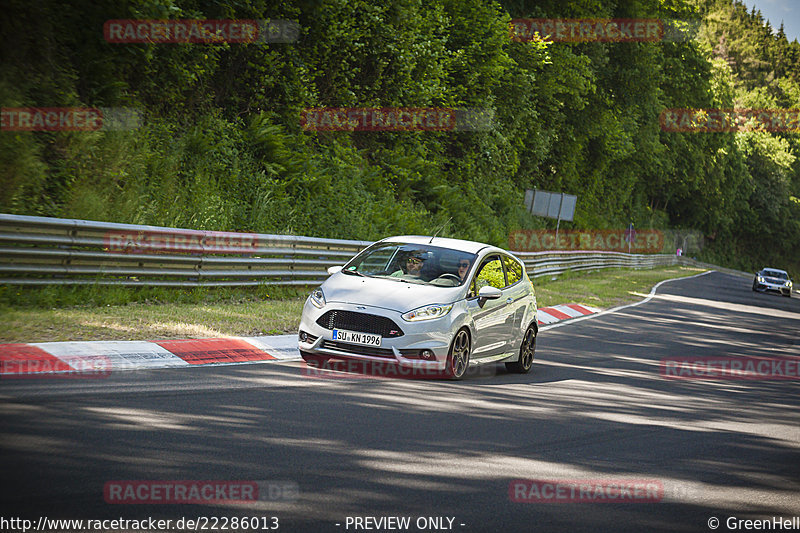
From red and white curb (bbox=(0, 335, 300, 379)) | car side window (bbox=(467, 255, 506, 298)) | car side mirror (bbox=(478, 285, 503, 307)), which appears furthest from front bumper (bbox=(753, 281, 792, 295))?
red and white curb (bbox=(0, 335, 300, 379))

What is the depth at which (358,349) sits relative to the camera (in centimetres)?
956

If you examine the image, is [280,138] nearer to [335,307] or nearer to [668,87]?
[335,307]

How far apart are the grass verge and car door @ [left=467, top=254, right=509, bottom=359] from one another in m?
2.96

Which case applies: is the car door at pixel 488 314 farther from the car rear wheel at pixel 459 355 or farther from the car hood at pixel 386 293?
the car hood at pixel 386 293

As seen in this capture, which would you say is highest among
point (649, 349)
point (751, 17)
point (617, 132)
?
point (751, 17)

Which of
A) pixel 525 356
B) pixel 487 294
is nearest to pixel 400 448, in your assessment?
pixel 487 294

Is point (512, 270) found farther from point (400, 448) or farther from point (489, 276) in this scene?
point (400, 448)

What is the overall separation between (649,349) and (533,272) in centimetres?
1408

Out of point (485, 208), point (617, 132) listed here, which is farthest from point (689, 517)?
point (617, 132)

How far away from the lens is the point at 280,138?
21.7 meters

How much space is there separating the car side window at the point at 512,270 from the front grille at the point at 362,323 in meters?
2.96

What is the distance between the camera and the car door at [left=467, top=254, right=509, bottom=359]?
10619 millimetres

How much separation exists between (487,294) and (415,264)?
1049 mm

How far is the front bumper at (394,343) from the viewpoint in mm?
9500
